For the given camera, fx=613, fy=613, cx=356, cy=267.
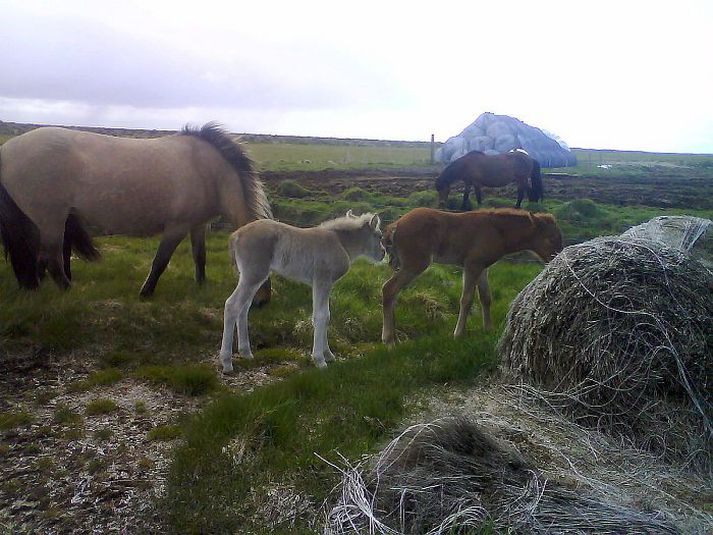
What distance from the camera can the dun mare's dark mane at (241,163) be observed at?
29.5 ft

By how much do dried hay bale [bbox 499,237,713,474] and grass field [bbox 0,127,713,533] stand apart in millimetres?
916

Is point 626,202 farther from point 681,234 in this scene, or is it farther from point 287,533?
point 287,533

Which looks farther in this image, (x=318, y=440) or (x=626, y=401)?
(x=626, y=401)

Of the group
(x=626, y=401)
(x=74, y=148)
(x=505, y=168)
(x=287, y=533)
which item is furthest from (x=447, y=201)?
(x=287, y=533)

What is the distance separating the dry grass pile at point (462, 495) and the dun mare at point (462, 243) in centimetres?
352

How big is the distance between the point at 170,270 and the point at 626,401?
7182 mm

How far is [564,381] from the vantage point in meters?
5.54

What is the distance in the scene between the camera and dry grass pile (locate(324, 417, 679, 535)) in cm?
348

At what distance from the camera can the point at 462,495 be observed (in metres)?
3.77

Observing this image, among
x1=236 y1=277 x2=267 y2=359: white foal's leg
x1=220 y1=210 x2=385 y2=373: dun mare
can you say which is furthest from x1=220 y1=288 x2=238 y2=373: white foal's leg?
x1=236 y1=277 x2=267 y2=359: white foal's leg

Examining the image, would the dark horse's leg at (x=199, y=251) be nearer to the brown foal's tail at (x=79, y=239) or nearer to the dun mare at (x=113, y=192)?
the dun mare at (x=113, y=192)

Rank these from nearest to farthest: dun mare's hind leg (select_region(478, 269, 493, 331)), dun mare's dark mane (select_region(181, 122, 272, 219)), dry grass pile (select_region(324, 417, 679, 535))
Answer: dry grass pile (select_region(324, 417, 679, 535))
dun mare's hind leg (select_region(478, 269, 493, 331))
dun mare's dark mane (select_region(181, 122, 272, 219))

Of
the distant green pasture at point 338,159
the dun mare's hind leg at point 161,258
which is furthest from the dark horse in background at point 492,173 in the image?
the dun mare's hind leg at point 161,258

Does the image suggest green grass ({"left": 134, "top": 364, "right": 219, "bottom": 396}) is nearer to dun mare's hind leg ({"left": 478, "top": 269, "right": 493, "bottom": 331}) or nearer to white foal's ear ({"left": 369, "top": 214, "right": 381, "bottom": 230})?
white foal's ear ({"left": 369, "top": 214, "right": 381, "bottom": 230})
